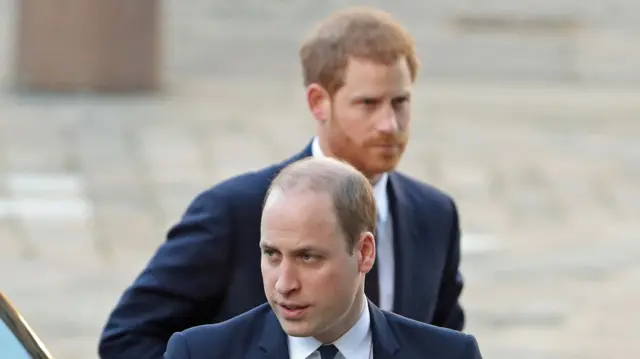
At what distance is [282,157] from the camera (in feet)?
43.7

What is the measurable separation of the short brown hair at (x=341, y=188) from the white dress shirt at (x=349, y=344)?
6.2 inches

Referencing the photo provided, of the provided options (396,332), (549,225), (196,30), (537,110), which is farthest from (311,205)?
(196,30)

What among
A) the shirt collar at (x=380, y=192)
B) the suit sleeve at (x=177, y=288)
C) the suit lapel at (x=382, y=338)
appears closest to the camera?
the suit lapel at (x=382, y=338)

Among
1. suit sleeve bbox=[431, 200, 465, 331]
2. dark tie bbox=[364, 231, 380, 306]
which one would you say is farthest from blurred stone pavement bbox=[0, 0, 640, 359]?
dark tie bbox=[364, 231, 380, 306]

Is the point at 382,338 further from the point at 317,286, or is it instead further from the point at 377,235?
the point at 377,235

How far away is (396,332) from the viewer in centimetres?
271

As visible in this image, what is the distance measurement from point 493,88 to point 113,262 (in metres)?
10.1

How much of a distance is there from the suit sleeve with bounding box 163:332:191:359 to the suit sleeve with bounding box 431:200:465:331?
3.84 feet

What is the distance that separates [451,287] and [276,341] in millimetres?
1209

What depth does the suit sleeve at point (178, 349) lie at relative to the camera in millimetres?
2688

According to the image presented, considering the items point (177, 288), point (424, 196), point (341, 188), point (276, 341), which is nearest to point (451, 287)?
point (424, 196)

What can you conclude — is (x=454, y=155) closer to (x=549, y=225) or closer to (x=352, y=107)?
(x=549, y=225)

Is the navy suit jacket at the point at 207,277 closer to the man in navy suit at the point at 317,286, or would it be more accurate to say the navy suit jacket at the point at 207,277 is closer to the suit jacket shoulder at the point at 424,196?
the suit jacket shoulder at the point at 424,196

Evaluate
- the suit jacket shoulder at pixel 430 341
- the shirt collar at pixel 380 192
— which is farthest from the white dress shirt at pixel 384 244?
the suit jacket shoulder at pixel 430 341
